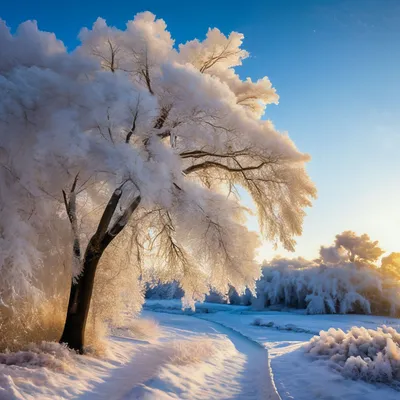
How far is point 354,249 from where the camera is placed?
3672cm

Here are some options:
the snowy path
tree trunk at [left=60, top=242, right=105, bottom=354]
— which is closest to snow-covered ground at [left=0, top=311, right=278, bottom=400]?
the snowy path

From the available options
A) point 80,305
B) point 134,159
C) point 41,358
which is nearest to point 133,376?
point 41,358

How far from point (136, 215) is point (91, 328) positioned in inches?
109

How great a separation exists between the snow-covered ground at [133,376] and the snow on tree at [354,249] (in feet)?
106

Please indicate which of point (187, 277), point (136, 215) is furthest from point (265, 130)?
point (187, 277)

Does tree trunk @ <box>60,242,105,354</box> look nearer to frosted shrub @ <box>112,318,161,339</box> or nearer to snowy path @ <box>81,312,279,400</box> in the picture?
snowy path @ <box>81,312,279,400</box>

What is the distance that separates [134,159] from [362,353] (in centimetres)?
601

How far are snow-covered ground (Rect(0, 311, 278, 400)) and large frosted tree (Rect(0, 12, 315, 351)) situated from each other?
101 centimetres

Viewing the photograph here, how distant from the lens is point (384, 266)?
103ft

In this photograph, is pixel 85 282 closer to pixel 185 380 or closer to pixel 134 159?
pixel 185 380

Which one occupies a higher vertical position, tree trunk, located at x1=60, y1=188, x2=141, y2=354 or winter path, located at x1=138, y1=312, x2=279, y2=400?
tree trunk, located at x1=60, y1=188, x2=141, y2=354

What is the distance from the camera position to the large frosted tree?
4.97m

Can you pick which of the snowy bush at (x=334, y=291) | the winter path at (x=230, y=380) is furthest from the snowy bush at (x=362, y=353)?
the snowy bush at (x=334, y=291)

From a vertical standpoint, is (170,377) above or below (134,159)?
below
